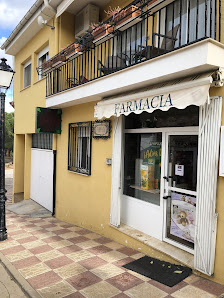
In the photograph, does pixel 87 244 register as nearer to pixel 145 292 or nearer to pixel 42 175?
pixel 145 292

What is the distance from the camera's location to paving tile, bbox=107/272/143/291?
3854 mm

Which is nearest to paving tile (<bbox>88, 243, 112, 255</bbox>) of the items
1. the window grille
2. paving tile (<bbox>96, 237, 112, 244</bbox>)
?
paving tile (<bbox>96, 237, 112, 244</bbox>)

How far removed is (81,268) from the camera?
14.7 ft

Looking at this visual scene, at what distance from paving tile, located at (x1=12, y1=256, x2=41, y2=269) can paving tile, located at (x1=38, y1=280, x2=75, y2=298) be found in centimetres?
96

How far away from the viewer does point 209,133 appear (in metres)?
3.86

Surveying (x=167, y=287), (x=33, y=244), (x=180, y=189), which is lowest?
(x=33, y=244)

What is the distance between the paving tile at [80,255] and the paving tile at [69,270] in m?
0.29

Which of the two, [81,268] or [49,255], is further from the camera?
[49,255]

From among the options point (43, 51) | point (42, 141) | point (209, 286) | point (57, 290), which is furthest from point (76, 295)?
point (43, 51)

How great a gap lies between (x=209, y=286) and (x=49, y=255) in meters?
3.00

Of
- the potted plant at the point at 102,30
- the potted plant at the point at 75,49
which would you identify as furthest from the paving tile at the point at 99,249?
the potted plant at the point at 75,49

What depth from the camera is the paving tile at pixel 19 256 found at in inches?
194

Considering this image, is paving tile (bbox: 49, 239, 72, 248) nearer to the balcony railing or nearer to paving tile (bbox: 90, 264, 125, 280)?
paving tile (bbox: 90, 264, 125, 280)

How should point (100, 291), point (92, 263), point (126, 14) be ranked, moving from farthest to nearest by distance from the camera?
point (126, 14) < point (92, 263) < point (100, 291)
